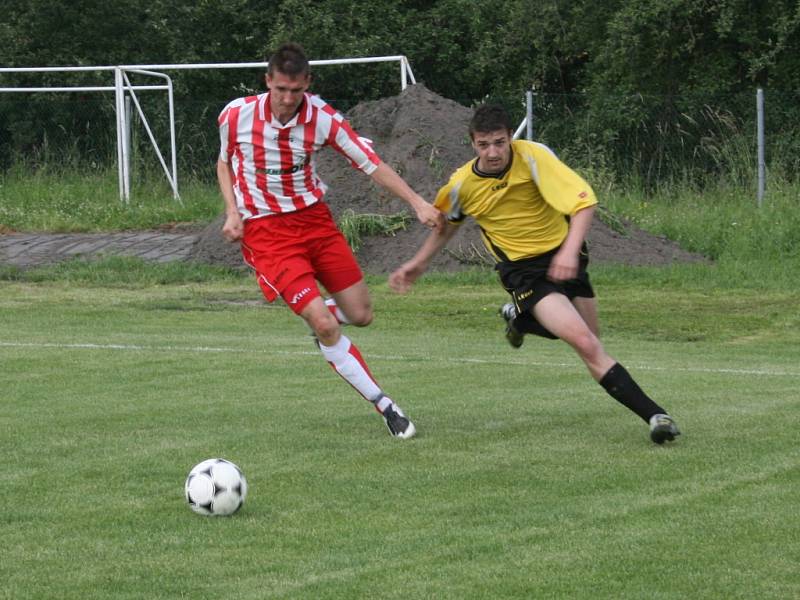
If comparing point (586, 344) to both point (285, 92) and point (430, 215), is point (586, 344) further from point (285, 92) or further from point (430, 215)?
point (285, 92)

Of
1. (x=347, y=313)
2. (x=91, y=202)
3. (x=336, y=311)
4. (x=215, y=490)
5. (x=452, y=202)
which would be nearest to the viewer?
(x=215, y=490)

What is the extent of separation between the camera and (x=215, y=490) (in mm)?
6312

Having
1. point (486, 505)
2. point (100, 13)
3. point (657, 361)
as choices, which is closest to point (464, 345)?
point (657, 361)

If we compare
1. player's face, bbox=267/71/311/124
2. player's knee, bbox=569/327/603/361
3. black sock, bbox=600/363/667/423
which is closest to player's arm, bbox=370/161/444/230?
player's face, bbox=267/71/311/124

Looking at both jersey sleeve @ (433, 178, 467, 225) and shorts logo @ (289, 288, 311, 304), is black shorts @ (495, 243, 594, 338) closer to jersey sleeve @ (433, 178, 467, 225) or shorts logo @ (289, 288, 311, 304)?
jersey sleeve @ (433, 178, 467, 225)

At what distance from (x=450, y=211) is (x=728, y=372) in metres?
3.93

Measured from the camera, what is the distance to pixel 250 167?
8648 millimetres

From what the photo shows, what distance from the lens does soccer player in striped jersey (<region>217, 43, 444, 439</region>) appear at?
853 cm

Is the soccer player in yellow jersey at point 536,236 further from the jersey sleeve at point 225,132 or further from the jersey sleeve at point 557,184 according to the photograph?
the jersey sleeve at point 225,132

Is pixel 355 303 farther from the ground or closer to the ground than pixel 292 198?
closer to the ground

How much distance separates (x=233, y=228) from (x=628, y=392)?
253 centimetres

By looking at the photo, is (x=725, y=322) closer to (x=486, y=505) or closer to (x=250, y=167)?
(x=250, y=167)

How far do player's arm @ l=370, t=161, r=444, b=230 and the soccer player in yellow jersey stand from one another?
12cm

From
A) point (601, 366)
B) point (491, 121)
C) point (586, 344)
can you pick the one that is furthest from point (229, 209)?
point (601, 366)
